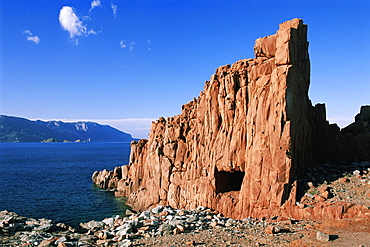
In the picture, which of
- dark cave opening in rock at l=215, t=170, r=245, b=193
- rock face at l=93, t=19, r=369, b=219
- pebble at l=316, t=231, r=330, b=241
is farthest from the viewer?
dark cave opening in rock at l=215, t=170, r=245, b=193

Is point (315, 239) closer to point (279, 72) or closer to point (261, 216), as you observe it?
point (261, 216)

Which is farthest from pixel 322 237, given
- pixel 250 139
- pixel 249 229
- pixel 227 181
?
pixel 227 181

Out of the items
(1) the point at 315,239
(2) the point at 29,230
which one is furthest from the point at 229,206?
(2) the point at 29,230

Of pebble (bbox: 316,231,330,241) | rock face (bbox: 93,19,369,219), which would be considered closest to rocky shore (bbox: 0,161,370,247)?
pebble (bbox: 316,231,330,241)

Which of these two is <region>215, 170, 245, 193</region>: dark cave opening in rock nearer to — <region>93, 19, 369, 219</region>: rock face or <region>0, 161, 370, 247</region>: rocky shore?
<region>93, 19, 369, 219</region>: rock face

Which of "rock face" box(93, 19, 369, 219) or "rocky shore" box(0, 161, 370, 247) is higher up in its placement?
"rock face" box(93, 19, 369, 219)

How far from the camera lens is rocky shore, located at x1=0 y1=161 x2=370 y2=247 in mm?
20188

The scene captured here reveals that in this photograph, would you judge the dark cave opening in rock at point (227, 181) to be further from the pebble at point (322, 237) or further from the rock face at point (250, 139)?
the pebble at point (322, 237)

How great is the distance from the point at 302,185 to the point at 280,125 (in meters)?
6.67

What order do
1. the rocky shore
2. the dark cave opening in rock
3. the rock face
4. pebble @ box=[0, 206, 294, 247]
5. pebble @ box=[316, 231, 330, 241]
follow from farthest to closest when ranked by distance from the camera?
the dark cave opening in rock, the rock face, pebble @ box=[0, 206, 294, 247], the rocky shore, pebble @ box=[316, 231, 330, 241]

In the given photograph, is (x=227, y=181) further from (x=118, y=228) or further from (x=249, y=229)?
(x=118, y=228)

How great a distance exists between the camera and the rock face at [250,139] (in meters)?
28.5

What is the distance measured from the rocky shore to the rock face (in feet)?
8.93

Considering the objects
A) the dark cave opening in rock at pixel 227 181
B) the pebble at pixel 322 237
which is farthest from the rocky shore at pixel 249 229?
the dark cave opening in rock at pixel 227 181
